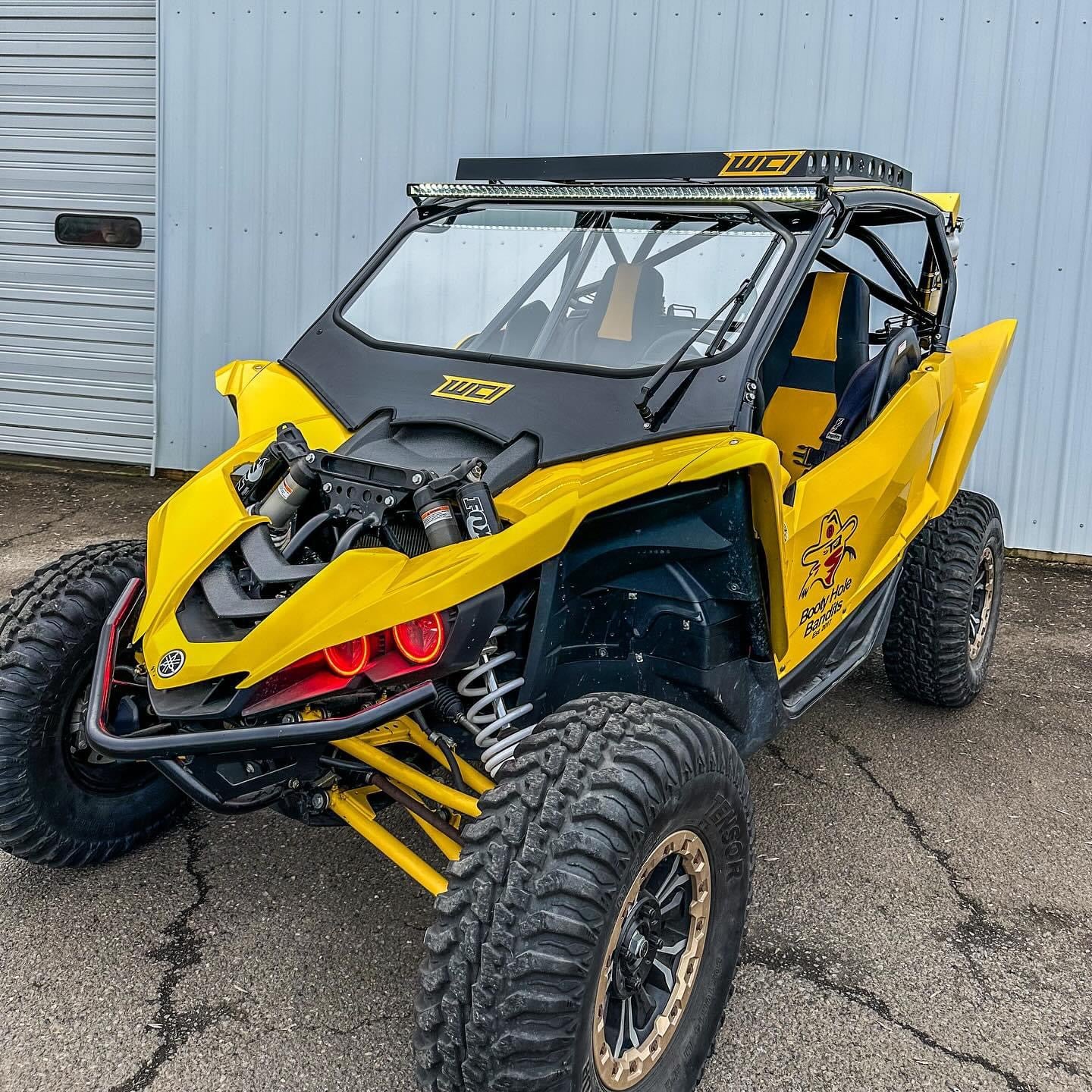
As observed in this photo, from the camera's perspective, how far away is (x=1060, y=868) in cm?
344

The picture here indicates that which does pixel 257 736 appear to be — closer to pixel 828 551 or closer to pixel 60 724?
pixel 60 724

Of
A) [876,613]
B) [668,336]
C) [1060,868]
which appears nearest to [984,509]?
[876,613]

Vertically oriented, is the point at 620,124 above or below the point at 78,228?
above

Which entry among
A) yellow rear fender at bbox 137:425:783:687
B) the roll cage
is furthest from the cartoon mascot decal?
the roll cage

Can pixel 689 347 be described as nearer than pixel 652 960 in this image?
No

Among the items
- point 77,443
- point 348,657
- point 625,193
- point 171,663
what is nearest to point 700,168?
point 625,193

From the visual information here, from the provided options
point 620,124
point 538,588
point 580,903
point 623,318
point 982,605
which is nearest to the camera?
point 580,903

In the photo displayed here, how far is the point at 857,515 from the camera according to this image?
351cm

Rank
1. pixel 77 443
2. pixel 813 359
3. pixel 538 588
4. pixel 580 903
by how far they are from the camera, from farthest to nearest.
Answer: pixel 77 443 < pixel 813 359 < pixel 538 588 < pixel 580 903

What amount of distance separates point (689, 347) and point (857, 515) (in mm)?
901

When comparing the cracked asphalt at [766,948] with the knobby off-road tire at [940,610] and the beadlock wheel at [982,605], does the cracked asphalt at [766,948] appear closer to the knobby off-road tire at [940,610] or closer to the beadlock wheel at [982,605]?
the knobby off-road tire at [940,610]

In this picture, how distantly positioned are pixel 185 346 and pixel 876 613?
4.90 m

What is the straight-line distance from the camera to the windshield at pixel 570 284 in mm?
3246

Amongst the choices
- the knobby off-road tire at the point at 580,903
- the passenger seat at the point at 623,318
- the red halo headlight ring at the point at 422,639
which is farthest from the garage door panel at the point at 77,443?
the knobby off-road tire at the point at 580,903
